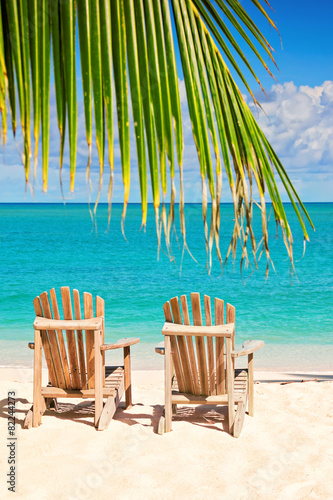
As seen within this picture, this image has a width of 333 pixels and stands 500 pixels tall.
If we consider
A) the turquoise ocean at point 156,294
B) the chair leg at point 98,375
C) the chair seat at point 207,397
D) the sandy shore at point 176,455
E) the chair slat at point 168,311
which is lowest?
the turquoise ocean at point 156,294

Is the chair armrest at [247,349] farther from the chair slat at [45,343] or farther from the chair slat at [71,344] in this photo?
the chair slat at [45,343]

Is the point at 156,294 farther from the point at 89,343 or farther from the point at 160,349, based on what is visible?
the point at 89,343

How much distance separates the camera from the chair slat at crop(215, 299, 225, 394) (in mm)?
4062

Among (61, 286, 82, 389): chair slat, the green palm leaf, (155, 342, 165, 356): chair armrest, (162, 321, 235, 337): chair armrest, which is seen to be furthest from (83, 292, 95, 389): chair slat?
the green palm leaf

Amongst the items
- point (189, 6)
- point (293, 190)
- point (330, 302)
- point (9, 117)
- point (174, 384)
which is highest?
point (189, 6)

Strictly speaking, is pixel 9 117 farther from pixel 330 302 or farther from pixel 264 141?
pixel 330 302

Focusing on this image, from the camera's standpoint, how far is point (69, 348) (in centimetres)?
428

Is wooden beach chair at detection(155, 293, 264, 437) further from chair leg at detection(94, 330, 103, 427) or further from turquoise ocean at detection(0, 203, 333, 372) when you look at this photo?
turquoise ocean at detection(0, 203, 333, 372)

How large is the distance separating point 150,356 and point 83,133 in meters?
8.20

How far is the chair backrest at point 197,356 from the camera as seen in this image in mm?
4121

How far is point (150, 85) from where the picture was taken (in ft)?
2.54

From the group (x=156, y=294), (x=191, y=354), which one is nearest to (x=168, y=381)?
(x=191, y=354)

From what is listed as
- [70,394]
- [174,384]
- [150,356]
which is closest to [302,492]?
[174,384]

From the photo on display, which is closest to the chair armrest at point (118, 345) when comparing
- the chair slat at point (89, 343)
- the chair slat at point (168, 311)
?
the chair slat at point (89, 343)
